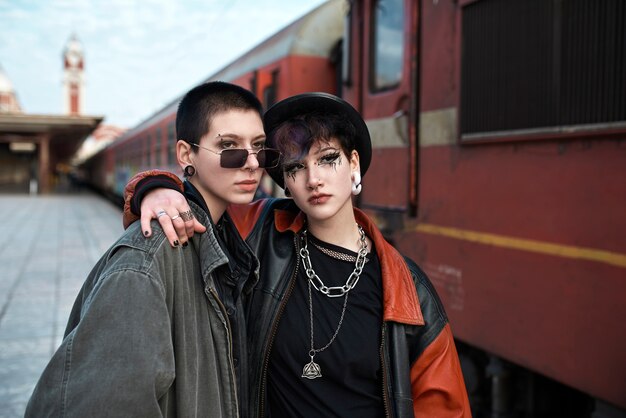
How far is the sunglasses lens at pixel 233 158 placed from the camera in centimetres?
162

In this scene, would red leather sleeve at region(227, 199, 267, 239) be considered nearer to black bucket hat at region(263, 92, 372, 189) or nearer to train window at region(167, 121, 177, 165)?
black bucket hat at region(263, 92, 372, 189)

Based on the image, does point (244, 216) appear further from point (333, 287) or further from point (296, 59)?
point (296, 59)

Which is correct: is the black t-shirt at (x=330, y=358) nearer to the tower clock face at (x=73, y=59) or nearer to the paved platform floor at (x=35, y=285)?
the paved platform floor at (x=35, y=285)

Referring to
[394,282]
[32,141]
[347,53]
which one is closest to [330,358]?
[394,282]

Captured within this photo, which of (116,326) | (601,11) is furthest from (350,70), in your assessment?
(116,326)

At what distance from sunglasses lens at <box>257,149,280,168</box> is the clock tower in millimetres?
75994

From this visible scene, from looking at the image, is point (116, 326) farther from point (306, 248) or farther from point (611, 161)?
point (611, 161)

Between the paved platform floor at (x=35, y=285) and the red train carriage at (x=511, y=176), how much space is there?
2.77 metres

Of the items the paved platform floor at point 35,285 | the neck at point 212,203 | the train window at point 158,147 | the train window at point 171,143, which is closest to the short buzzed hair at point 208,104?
the neck at point 212,203

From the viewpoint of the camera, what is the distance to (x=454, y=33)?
3307mm

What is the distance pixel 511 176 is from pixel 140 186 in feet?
6.31

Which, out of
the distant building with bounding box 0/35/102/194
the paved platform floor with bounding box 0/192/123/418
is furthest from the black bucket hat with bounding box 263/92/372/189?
the distant building with bounding box 0/35/102/194

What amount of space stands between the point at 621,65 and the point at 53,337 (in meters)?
4.71

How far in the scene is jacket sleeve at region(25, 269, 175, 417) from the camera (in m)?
1.21
